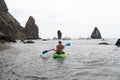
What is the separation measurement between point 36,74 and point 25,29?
589 feet

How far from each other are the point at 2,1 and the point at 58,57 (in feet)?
436

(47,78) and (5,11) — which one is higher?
(5,11)

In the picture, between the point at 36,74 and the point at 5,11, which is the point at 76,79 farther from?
the point at 5,11

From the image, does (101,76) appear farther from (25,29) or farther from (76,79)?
(25,29)

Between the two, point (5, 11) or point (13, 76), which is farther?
point (5, 11)

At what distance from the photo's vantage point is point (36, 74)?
17016mm

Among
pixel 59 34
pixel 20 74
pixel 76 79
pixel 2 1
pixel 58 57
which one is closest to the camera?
pixel 76 79

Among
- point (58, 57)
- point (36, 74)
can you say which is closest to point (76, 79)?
point (36, 74)

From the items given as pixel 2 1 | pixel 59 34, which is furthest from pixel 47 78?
pixel 59 34

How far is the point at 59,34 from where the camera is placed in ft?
623

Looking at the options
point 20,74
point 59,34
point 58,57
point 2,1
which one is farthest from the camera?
point 59,34

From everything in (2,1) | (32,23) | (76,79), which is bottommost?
(76,79)

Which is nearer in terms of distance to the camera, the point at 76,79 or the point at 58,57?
the point at 76,79

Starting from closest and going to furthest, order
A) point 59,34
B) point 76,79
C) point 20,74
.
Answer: point 76,79 → point 20,74 → point 59,34
